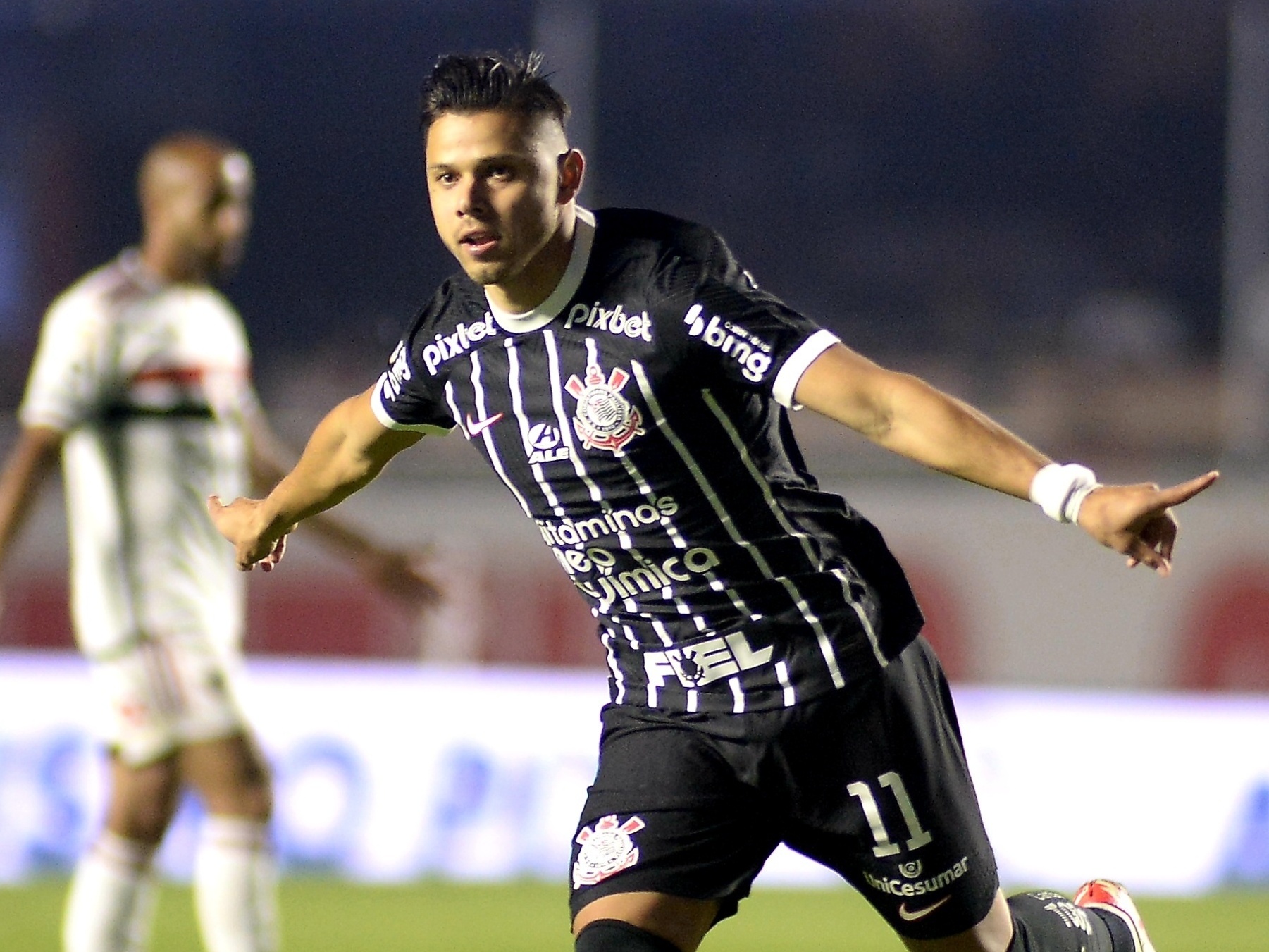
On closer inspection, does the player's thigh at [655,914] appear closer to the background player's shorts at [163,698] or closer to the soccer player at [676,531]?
the soccer player at [676,531]

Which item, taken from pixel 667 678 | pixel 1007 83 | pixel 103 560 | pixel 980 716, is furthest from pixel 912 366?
pixel 667 678

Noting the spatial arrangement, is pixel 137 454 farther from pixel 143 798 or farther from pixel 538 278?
pixel 538 278

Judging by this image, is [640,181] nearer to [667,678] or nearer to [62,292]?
[62,292]

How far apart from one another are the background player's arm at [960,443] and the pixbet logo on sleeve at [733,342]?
9 cm

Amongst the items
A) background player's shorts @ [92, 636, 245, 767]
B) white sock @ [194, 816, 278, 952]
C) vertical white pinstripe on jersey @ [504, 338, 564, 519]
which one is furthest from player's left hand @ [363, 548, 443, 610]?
vertical white pinstripe on jersey @ [504, 338, 564, 519]

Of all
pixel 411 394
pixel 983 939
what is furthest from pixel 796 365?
pixel 983 939

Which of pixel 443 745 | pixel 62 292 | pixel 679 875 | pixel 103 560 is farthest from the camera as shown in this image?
pixel 62 292

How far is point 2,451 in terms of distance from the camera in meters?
10.6

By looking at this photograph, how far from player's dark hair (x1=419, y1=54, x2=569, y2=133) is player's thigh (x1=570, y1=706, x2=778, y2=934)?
1.08 meters

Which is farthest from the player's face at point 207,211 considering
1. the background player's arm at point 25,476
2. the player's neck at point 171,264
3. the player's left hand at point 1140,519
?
the player's left hand at point 1140,519

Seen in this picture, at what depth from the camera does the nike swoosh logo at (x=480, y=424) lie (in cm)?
347

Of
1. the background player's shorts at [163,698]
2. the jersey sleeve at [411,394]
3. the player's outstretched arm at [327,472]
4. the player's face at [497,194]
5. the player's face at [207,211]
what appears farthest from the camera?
the player's face at [207,211]

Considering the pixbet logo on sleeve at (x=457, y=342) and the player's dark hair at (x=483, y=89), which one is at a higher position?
the player's dark hair at (x=483, y=89)

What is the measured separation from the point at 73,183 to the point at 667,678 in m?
8.94
